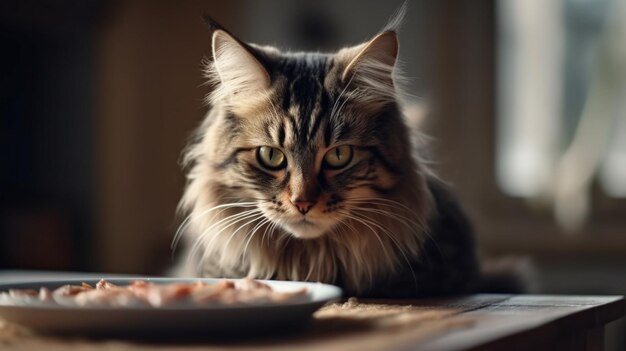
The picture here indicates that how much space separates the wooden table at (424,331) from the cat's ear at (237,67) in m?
0.46

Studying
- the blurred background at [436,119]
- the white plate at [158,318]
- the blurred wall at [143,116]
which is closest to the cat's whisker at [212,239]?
the white plate at [158,318]

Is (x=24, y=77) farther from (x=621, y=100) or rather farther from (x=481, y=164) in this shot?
(x=621, y=100)

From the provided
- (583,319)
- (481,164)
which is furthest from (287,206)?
(481,164)

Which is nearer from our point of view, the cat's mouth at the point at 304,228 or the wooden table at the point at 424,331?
the wooden table at the point at 424,331

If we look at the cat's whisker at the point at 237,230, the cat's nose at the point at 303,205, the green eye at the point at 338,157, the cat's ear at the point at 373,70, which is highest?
the cat's ear at the point at 373,70

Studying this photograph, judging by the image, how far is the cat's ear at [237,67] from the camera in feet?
4.72

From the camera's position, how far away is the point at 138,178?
14.4 ft

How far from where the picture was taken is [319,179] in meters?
1.39

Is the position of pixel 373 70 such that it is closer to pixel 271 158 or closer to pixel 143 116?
pixel 271 158

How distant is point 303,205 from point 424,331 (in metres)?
0.50

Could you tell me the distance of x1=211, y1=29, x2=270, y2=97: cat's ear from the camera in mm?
1438

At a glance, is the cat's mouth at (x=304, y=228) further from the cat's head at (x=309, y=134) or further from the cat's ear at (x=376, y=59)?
the cat's ear at (x=376, y=59)

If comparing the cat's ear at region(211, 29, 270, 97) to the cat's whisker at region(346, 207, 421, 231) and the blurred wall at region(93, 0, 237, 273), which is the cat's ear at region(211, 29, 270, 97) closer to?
the cat's whisker at region(346, 207, 421, 231)

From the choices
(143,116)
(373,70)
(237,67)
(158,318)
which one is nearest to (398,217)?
(373,70)
